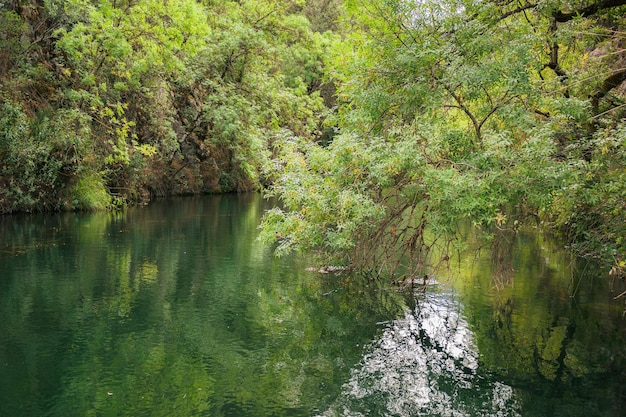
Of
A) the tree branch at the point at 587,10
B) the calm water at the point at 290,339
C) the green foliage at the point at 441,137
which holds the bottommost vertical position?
the calm water at the point at 290,339

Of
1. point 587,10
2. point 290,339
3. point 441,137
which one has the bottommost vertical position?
point 290,339

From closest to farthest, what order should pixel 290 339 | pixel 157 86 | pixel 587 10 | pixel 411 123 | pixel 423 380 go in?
pixel 423 380, pixel 290 339, pixel 411 123, pixel 587 10, pixel 157 86

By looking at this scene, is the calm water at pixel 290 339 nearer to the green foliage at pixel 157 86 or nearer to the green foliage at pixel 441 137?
the green foliage at pixel 441 137

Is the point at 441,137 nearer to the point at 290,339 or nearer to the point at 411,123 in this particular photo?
the point at 411,123

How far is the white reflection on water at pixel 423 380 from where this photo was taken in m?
7.34

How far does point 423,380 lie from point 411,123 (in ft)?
13.9

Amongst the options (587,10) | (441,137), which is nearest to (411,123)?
(441,137)

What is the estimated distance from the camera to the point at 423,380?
27.1 feet

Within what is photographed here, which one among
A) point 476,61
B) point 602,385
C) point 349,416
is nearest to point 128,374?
point 349,416

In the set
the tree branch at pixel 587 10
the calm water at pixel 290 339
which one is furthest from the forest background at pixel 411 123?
the calm water at pixel 290 339

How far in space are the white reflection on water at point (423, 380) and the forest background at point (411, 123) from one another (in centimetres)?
162

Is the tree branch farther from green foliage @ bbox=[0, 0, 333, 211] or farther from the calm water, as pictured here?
green foliage @ bbox=[0, 0, 333, 211]

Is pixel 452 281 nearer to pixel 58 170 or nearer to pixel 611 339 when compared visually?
pixel 611 339

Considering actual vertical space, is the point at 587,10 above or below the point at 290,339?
above
